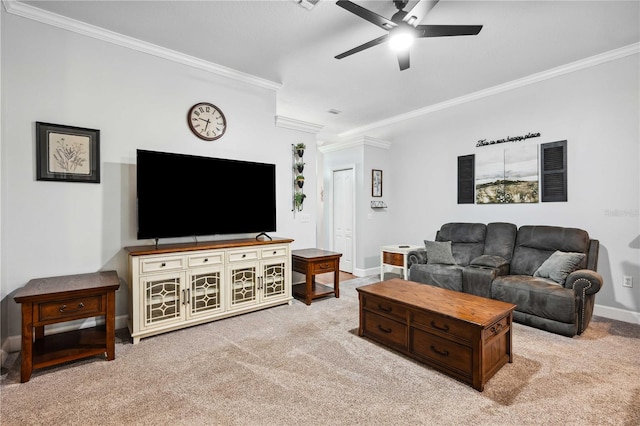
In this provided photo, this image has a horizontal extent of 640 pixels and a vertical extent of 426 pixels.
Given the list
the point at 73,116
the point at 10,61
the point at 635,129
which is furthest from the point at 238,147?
Answer: the point at 635,129

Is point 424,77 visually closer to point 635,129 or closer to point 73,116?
point 635,129

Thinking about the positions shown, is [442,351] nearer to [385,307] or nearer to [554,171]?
[385,307]

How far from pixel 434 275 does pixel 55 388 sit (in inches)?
152

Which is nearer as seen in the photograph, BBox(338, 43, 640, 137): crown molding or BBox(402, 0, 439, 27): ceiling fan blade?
BBox(402, 0, 439, 27): ceiling fan blade

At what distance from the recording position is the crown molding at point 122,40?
2.65 metres

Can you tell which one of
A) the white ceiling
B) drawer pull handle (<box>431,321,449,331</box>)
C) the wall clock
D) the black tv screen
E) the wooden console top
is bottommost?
drawer pull handle (<box>431,321,449,331</box>)

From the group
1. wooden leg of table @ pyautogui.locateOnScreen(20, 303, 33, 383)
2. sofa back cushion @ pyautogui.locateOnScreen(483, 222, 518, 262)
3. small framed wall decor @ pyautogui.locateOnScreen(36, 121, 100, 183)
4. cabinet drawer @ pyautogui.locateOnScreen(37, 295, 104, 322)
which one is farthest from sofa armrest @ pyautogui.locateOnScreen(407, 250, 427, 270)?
wooden leg of table @ pyautogui.locateOnScreen(20, 303, 33, 383)

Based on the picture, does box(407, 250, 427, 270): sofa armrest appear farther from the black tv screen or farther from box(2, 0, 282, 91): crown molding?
box(2, 0, 282, 91): crown molding

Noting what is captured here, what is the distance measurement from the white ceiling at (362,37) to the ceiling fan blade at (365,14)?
33cm

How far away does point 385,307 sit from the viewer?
270cm

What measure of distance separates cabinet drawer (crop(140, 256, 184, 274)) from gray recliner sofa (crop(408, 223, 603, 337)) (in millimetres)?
3017

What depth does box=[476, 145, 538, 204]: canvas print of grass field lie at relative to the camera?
4.06 metres

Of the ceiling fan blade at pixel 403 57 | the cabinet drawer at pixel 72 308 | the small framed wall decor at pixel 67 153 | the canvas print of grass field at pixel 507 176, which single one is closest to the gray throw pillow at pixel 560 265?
the canvas print of grass field at pixel 507 176

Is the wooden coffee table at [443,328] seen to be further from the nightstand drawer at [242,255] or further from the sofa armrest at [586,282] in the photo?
the nightstand drawer at [242,255]
